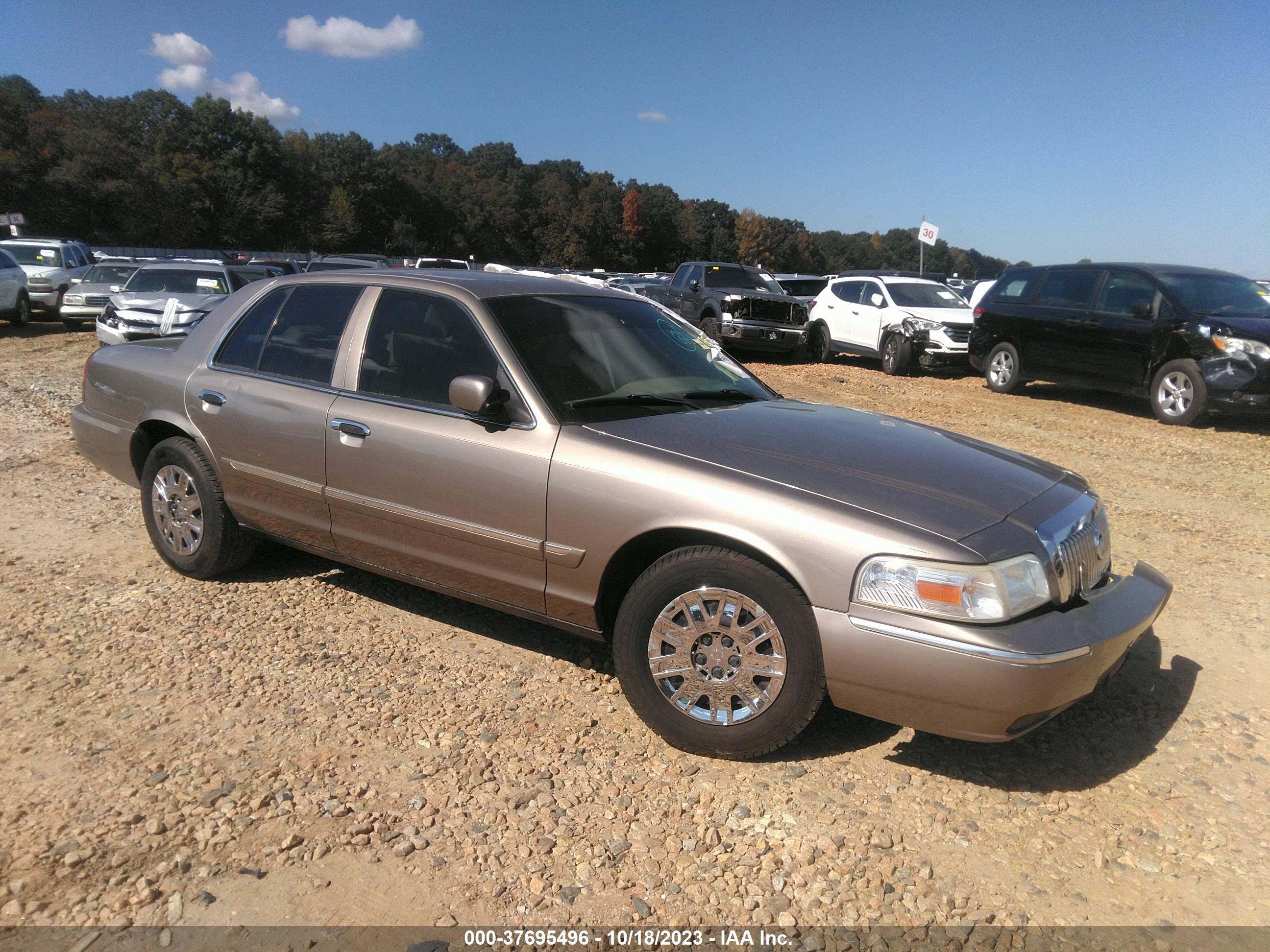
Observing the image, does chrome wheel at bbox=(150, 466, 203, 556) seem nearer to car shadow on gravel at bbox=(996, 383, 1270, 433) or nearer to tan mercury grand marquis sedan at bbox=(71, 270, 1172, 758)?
tan mercury grand marquis sedan at bbox=(71, 270, 1172, 758)

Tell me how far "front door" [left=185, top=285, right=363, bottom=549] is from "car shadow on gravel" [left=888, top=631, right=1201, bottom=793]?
2.78 m

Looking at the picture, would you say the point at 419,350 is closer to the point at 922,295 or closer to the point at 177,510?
the point at 177,510

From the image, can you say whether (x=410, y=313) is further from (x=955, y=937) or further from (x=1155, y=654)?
(x=1155, y=654)

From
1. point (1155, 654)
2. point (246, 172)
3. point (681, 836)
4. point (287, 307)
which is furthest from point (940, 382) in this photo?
point (246, 172)

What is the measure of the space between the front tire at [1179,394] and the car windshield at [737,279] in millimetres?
7867

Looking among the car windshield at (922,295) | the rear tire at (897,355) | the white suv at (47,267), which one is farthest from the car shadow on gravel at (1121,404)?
the white suv at (47,267)

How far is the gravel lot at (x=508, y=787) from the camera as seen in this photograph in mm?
2574

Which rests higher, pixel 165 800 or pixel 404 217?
pixel 404 217

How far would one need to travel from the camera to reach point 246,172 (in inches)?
2549

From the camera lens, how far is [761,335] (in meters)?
16.7

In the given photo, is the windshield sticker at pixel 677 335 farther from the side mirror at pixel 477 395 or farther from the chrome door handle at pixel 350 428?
the chrome door handle at pixel 350 428

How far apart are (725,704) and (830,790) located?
441 millimetres

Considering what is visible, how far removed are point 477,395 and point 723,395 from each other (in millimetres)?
1174

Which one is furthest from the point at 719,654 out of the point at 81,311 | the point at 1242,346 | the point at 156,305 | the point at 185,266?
the point at 81,311
